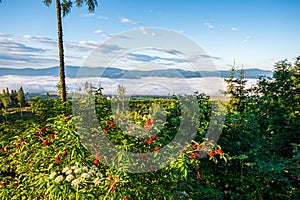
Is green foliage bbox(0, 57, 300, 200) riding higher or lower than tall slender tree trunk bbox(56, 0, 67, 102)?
lower

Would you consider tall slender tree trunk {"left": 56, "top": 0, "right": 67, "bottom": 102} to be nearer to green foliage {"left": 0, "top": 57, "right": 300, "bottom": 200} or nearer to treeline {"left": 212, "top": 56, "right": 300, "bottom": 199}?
green foliage {"left": 0, "top": 57, "right": 300, "bottom": 200}

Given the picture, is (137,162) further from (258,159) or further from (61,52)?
(61,52)

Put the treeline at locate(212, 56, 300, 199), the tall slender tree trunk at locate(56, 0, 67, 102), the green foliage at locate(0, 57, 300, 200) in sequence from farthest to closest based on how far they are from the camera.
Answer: the tall slender tree trunk at locate(56, 0, 67, 102)
the treeline at locate(212, 56, 300, 199)
the green foliage at locate(0, 57, 300, 200)

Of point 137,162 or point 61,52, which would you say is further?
point 61,52

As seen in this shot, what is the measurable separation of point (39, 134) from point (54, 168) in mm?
653

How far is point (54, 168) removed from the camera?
289cm

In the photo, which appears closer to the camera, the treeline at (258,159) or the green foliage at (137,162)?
the green foliage at (137,162)

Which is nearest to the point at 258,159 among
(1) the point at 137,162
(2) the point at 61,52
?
(1) the point at 137,162

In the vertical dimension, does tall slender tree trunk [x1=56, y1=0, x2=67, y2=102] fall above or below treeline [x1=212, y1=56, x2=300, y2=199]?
above

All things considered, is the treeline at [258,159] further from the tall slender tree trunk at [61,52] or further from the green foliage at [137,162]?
the tall slender tree trunk at [61,52]

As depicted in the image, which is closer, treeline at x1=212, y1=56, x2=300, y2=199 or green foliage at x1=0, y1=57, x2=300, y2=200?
green foliage at x1=0, y1=57, x2=300, y2=200

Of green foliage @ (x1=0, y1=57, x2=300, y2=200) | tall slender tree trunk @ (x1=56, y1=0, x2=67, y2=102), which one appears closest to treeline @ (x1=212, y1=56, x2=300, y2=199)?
green foliage @ (x1=0, y1=57, x2=300, y2=200)

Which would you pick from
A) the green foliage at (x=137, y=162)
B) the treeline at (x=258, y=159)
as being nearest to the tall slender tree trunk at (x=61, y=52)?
the green foliage at (x=137, y=162)

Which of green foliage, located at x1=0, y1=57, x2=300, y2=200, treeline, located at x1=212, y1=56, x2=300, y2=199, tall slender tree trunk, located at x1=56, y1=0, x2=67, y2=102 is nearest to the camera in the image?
green foliage, located at x1=0, y1=57, x2=300, y2=200
